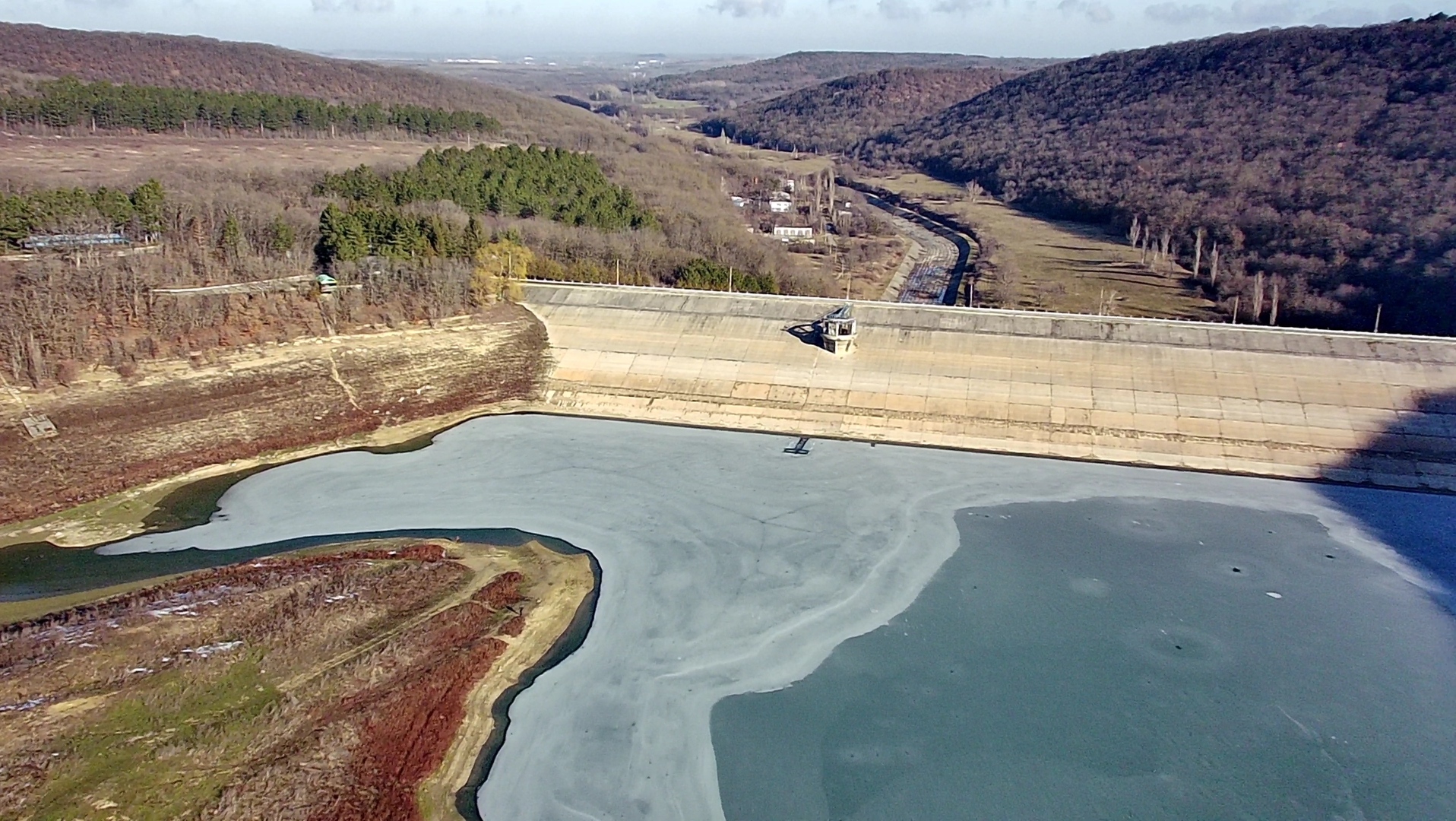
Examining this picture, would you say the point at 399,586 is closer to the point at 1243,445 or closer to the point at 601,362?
the point at 601,362

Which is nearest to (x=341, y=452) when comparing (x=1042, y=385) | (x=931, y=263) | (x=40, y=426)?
(x=40, y=426)

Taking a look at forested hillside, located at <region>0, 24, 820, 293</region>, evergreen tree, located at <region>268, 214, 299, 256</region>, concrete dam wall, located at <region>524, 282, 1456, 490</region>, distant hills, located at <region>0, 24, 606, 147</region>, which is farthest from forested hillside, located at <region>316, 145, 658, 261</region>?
distant hills, located at <region>0, 24, 606, 147</region>

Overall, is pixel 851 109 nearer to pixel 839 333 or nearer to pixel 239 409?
pixel 839 333

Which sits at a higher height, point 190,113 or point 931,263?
point 190,113

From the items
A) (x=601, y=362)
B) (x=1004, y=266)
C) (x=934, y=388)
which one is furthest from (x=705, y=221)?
(x=934, y=388)

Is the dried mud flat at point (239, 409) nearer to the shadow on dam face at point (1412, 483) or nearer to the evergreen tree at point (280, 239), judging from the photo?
the evergreen tree at point (280, 239)

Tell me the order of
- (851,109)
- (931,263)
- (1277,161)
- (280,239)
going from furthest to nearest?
(851,109)
(931,263)
(1277,161)
(280,239)
